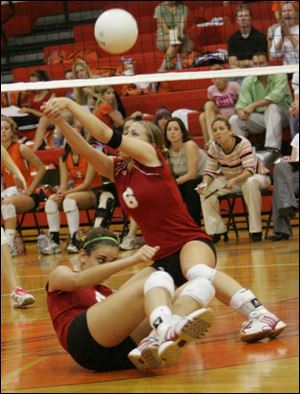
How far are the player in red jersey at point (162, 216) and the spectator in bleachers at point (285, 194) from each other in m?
4.72

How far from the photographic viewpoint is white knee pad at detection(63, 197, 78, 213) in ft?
37.6

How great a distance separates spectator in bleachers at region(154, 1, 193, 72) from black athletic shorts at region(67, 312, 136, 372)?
9145 millimetres

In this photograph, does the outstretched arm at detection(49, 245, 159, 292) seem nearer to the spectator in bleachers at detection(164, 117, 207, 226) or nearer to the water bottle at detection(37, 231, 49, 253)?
the spectator in bleachers at detection(164, 117, 207, 226)

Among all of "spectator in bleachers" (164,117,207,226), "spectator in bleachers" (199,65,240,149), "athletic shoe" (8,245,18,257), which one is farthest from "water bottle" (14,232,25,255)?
"spectator in bleachers" (199,65,240,149)

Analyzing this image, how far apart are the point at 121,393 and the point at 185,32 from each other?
33.7 feet

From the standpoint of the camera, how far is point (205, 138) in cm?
1228

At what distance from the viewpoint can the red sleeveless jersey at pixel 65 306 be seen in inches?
207

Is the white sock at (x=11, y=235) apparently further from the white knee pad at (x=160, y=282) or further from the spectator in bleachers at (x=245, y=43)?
the white knee pad at (x=160, y=282)

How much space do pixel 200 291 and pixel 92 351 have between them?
2.11ft

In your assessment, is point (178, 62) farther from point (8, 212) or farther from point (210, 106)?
point (8, 212)

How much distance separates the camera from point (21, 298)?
7.56 meters

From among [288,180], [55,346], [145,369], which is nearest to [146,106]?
[288,180]

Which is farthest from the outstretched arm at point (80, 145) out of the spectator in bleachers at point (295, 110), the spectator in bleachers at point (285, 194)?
the spectator in bleachers at point (295, 110)

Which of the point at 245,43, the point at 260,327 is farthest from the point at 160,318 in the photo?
the point at 245,43
